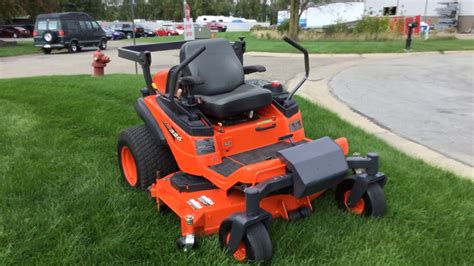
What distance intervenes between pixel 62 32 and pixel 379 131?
18.7 metres

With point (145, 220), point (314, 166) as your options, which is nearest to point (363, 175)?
point (314, 166)

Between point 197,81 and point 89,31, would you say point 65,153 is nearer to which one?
point 197,81

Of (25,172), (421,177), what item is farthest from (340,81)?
(25,172)

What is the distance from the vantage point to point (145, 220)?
3.24m

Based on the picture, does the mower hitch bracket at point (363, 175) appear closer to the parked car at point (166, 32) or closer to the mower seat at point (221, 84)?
the mower seat at point (221, 84)

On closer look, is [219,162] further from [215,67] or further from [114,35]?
[114,35]

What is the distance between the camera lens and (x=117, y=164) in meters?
4.41

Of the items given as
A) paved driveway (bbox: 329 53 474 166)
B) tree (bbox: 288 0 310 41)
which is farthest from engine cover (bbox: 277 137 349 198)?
tree (bbox: 288 0 310 41)

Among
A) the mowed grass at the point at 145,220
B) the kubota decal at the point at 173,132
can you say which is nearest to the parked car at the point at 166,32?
the mowed grass at the point at 145,220

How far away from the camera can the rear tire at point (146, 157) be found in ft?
11.9

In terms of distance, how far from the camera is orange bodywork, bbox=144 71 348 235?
288 centimetres

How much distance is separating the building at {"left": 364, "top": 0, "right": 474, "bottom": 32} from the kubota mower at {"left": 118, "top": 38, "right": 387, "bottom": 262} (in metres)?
38.3

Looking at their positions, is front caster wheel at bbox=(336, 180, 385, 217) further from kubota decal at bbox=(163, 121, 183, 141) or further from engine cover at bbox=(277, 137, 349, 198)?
kubota decal at bbox=(163, 121, 183, 141)

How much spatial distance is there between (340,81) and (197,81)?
8076 millimetres
